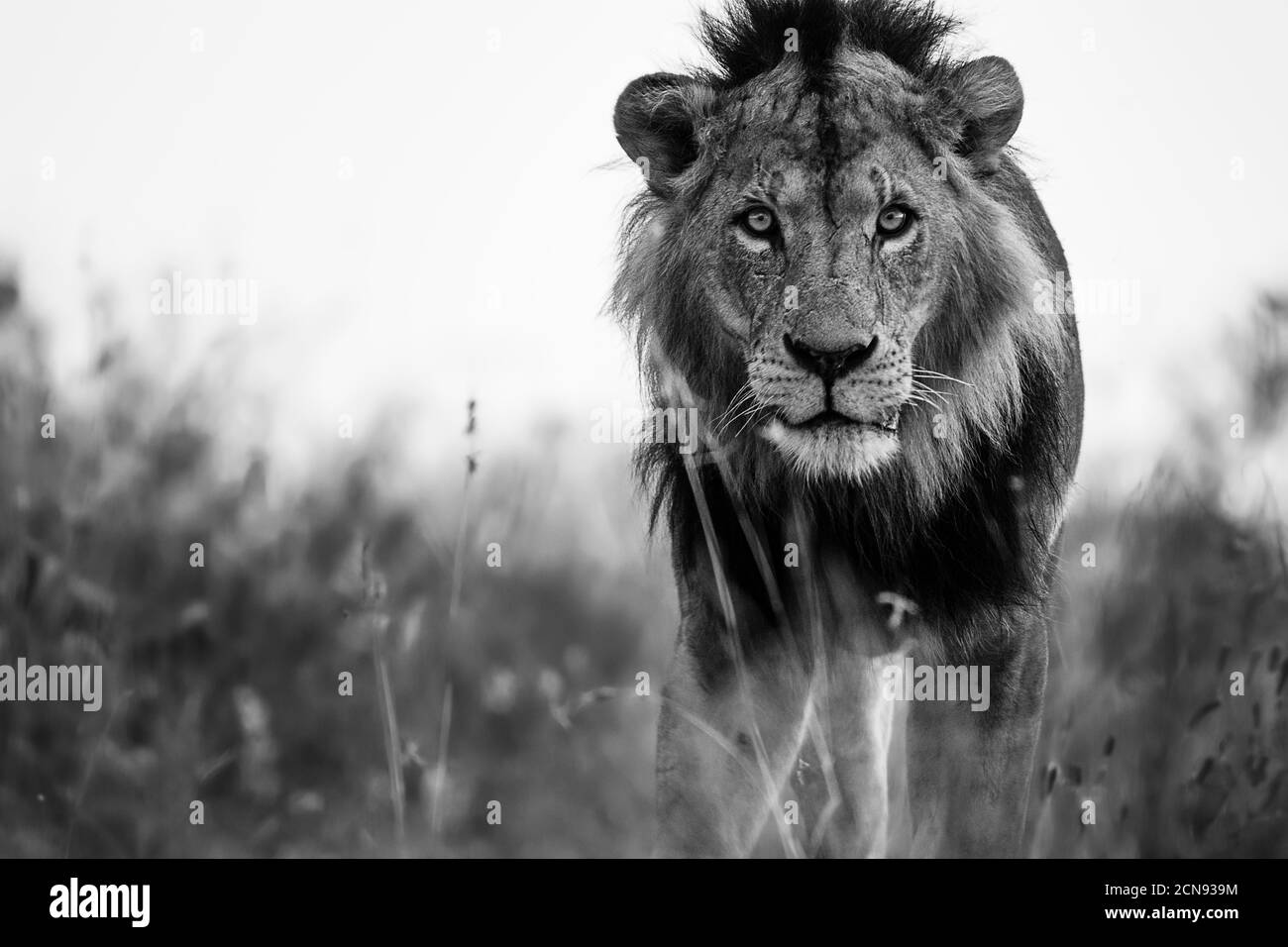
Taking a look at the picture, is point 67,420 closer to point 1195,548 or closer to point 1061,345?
point 1061,345

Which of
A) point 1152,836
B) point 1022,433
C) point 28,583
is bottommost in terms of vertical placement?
point 1152,836

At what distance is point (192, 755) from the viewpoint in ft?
17.1

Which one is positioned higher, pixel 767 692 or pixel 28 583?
pixel 28 583

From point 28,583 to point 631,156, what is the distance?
254 centimetres

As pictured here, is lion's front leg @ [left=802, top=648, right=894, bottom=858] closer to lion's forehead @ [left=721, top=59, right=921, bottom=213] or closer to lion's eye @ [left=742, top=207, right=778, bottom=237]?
lion's eye @ [left=742, top=207, right=778, bottom=237]

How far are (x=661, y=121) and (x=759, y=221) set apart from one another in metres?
0.65

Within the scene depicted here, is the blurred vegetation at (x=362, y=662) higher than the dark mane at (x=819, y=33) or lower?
lower

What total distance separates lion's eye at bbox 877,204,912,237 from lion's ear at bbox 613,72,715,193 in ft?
2.48

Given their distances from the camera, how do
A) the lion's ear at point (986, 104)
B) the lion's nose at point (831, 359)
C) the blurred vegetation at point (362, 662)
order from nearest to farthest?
the lion's nose at point (831, 359) < the blurred vegetation at point (362, 662) < the lion's ear at point (986, 104)

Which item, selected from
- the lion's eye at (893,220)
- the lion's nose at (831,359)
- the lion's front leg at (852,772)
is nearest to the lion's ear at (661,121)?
the lion's eye at (893,220)

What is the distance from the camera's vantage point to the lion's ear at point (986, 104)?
202 inches

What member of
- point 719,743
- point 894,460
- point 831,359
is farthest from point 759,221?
point 719,743

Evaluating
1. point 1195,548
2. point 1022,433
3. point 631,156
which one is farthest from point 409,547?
point 1195,548

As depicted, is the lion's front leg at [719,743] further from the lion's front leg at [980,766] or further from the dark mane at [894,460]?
the lion's front leg at [980,766]
